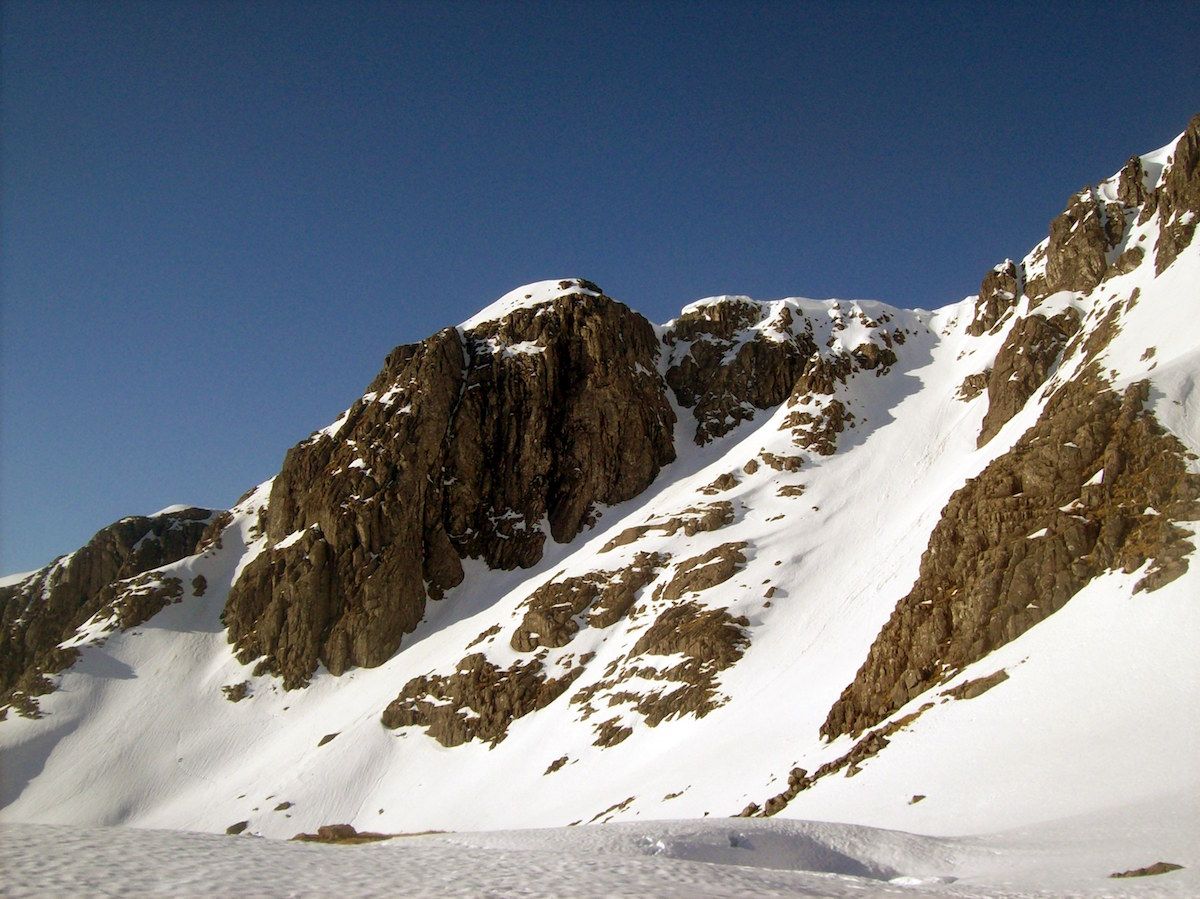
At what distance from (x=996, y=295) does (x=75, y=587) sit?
417 feet

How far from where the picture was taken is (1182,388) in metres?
38.7

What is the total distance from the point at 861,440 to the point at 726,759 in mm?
51238

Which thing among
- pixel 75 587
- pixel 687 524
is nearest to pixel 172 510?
pixel 75 587

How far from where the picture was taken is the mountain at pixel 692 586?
31172 mm

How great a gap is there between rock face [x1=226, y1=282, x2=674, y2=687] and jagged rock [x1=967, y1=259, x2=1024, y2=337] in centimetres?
4206

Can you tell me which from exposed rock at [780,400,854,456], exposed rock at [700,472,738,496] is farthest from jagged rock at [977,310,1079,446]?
exposed rock at [700,472,738,496]

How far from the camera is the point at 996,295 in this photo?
3905 inches

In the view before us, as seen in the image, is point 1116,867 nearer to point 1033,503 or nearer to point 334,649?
point 1033,503

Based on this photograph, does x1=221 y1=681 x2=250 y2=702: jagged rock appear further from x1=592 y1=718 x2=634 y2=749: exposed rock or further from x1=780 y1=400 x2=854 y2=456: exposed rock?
x1=780 y1=400 x2=854 y2=456: exposed rock

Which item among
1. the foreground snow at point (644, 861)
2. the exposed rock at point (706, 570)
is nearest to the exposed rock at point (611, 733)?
the exposed rock at point (706, 570)

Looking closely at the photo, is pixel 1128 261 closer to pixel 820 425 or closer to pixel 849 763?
pixel 820 425

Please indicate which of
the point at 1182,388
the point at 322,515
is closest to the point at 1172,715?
the point at 1182,388

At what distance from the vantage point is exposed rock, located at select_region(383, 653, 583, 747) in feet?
207

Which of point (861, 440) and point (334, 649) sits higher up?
point (861, 440)
